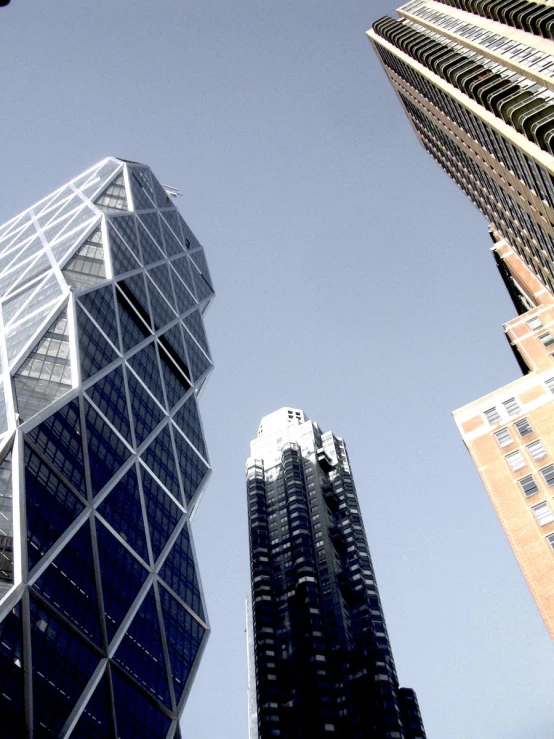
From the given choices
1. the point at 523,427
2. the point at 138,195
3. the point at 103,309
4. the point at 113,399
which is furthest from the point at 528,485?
the point at 138,195

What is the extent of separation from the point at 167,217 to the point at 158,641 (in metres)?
99.9

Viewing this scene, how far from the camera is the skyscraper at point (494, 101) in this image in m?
42.4

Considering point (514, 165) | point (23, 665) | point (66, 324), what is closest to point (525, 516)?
point (514, 165)

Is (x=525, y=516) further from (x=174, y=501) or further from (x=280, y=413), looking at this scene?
(x=280, y=413)

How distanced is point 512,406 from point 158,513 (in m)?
43.4

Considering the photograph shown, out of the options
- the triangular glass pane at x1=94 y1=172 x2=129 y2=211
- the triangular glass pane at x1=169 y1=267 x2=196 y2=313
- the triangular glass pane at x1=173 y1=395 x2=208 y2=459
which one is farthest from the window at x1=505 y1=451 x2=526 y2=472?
the triangular glass pane at x1=94 y1=172 x2=129 y2=211

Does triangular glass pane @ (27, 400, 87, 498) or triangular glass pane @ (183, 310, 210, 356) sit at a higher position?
triangular glass pane @ (183, 310, 210, 356)

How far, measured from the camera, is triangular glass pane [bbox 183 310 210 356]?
413ft

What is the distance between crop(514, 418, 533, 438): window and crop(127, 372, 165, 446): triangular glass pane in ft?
152

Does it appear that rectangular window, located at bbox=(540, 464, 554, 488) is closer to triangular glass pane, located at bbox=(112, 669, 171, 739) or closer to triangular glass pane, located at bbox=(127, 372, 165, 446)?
triangular glass pane, located at bbox=(112, 669, 171, 739)

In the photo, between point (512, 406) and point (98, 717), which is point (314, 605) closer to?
point (98, 717)

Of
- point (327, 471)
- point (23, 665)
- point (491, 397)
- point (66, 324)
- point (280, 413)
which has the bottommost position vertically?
point (23, 665)

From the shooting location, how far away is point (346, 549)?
130125 mm

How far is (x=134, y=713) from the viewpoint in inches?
2333
